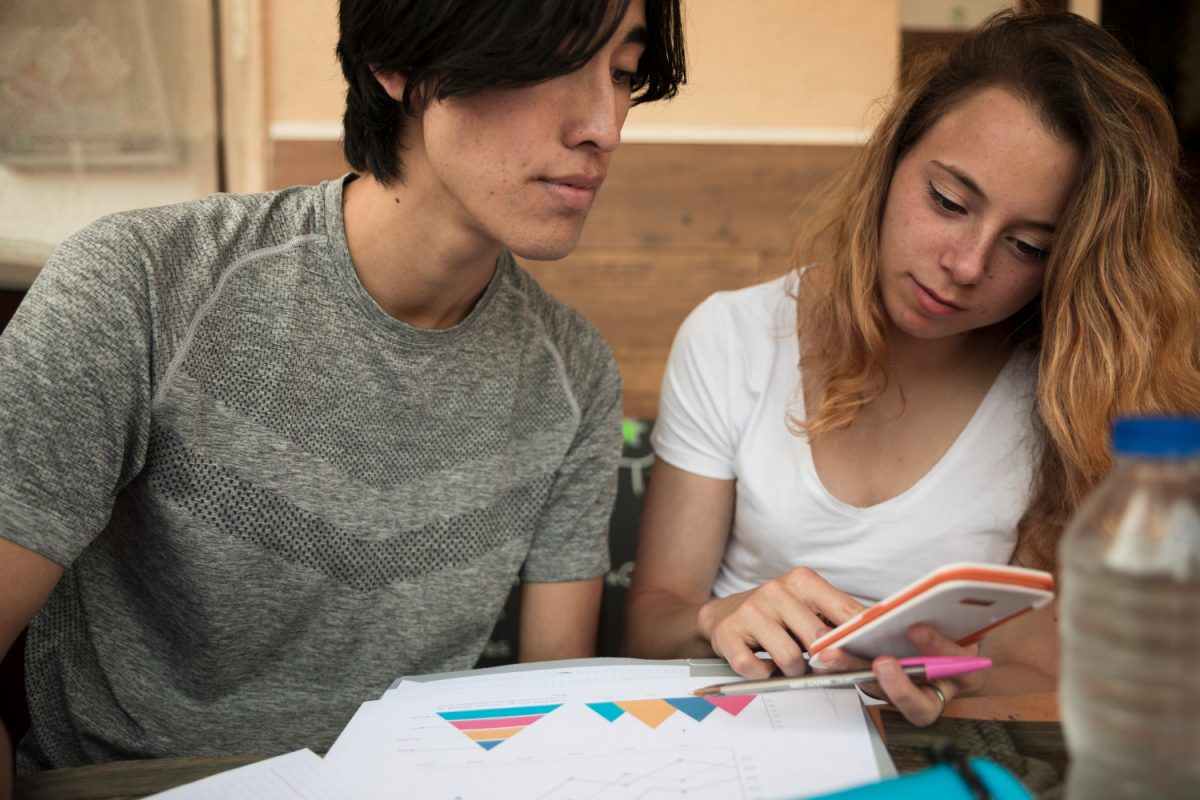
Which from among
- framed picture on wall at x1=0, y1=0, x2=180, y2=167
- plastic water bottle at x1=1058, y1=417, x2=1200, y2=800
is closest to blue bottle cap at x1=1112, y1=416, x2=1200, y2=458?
plastic water bottle at x1=1058, y1=417, x2=1200, y2=800

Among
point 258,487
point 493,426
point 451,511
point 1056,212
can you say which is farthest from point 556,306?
point 1056,212

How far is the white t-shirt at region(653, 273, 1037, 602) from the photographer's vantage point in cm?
114

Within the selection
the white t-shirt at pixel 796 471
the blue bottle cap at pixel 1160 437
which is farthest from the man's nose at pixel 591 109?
the blue bottle cap at pixel 1160 437

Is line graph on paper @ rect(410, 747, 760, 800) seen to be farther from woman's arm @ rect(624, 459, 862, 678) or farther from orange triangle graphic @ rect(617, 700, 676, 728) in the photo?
woman's arm @ rect(624, 459, 862, 678)

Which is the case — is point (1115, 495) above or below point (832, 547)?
above

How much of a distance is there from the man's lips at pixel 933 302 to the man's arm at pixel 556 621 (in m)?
0.48

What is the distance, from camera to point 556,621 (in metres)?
1.14

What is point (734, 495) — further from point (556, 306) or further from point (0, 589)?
point (0, 589)

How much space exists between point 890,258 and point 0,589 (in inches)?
36.0

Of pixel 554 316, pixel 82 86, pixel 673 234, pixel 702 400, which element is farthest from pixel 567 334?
pixel 673 234

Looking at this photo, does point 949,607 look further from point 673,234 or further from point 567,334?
point 673,234

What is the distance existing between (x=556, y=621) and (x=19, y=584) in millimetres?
556

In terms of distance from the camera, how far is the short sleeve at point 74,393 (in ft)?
2.53

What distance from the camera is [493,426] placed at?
1080mm
